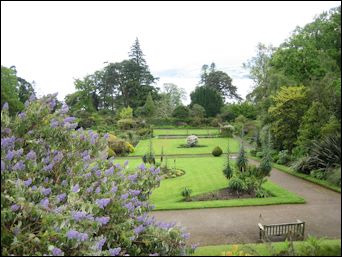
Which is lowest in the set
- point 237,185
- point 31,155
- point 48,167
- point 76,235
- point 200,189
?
point 200,189

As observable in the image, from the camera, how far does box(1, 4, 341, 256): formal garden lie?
298 cm

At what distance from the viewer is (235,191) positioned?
37.8 ft

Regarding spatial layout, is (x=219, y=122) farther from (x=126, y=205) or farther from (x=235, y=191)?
(x=126, y=205)

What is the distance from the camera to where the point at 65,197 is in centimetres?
395

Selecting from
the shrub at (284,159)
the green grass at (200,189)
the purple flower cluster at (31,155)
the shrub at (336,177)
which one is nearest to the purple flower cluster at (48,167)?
the purple flower cluster at (31,155)

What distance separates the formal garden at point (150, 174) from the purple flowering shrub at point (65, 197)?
0.01 meters

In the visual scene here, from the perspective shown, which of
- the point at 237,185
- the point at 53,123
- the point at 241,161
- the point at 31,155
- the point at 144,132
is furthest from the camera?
the point at 144,132

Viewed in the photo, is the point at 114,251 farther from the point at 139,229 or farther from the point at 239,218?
the point at 239,218

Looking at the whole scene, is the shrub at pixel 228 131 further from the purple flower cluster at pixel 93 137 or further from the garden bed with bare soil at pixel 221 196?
the purple flower cluster at pixel 93 137

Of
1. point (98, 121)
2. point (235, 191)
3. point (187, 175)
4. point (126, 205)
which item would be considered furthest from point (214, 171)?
point (98, 121)

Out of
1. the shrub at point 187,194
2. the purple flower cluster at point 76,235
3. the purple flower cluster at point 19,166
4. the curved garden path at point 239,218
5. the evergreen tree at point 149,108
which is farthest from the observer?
the evergreen tree at point 149,108

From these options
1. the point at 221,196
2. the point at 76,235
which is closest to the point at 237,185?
the point at 221,196

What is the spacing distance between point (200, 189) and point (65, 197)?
8.85 metres

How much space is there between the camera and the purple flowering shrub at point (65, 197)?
9.87 feet
